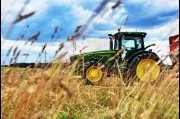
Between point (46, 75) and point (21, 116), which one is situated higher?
point (46, 75)

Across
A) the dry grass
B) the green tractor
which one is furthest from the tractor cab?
the dry grass

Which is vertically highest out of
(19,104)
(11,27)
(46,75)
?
(11,27)

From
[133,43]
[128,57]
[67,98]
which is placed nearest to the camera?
[67,98]

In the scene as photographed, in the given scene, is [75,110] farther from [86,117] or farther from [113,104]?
[113,104]

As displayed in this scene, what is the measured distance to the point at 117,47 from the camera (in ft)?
39.3

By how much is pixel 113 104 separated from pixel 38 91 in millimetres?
2312

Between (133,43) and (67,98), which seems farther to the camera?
(133,43)

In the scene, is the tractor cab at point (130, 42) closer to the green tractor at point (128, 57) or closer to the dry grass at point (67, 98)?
the green tractor at point (128, 57)

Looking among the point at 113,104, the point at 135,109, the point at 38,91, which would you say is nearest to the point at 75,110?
the point at 113,104

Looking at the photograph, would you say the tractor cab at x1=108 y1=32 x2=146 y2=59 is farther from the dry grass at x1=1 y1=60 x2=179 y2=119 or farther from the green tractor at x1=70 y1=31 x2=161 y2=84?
the dry grass at x1=1 y1=60 x2=179 y2=119

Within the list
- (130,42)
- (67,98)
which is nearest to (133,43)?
(130,42)

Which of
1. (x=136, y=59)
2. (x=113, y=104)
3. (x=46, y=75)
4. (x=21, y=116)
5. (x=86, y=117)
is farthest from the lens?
(x=136, y=59)

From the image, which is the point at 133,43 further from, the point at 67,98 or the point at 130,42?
the point at 67,98

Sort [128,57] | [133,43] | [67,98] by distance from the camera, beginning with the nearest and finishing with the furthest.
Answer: [67,98]
[128,57]
[133,43]
